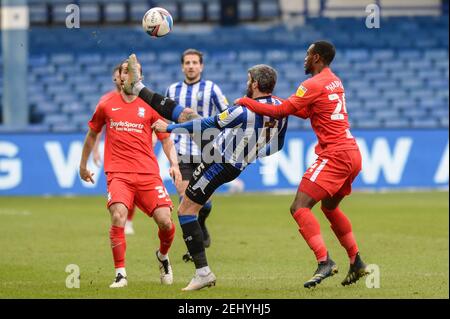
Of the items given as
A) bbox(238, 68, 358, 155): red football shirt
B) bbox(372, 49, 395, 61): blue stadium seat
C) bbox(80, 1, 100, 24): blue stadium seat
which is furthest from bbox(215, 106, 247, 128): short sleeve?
bbox(80, 1, 100, 24): blue stadium seat

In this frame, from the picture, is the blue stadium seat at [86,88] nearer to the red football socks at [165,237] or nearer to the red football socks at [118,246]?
the red football socks at [165,237]

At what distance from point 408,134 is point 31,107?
426 inches

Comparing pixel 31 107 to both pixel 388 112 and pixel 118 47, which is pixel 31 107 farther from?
pixel 388 112

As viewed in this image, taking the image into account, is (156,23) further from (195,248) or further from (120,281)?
(120,281)

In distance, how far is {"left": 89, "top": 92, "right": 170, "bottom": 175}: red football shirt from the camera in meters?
10.4

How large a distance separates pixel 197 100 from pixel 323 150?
343 cm

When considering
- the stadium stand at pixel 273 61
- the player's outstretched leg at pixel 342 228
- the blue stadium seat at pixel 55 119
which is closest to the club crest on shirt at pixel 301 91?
the player's outstretched leg at pixel 342 228

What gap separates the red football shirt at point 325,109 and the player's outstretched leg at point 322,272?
44.1 inches

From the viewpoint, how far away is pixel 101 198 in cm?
2242

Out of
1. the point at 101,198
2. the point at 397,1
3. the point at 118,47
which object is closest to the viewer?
the point at 101,198

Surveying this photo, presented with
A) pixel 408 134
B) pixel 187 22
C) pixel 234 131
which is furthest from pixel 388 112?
pixel 234 131

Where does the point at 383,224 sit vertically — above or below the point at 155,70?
below

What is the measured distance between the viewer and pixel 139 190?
1035cm
